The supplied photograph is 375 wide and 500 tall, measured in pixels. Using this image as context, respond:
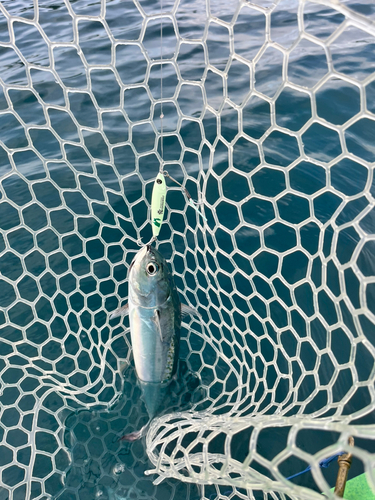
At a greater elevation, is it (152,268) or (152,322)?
(152,268)

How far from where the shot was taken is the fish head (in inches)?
124

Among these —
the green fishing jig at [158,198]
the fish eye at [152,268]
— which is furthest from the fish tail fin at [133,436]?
the green fishing jig at [158,198]

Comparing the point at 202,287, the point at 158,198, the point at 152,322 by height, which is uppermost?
the point at 158,198

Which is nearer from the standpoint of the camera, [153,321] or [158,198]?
[158,198]

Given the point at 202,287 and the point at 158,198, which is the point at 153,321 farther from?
the point at 202,287

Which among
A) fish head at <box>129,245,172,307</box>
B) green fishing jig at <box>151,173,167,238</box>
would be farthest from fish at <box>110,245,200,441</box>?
green fishing jig at <box>151,173,167,238</box>

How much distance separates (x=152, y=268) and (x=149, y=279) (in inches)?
4.2

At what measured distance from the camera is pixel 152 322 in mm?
3393

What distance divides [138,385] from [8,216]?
9.18 ft

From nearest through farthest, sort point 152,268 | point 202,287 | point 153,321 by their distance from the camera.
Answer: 1. point 152,268
2. point 153,321
3. point 202,287

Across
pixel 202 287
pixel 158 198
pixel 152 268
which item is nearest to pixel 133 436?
pixel 152 268

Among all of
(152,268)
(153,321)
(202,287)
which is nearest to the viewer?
(152,268)

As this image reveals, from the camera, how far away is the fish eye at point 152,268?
315 centimetres

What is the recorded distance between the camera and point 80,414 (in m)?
3.78
